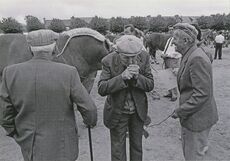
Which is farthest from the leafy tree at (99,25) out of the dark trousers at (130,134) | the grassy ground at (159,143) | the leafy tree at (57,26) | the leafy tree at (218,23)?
the dark trousers at (130,134)

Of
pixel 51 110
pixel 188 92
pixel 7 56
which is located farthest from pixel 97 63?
pixel 51 110

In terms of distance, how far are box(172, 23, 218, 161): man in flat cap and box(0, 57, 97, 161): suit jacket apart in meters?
1.01

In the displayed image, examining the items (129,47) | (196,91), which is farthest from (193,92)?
(129,47)

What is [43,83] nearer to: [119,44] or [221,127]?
[119,44]

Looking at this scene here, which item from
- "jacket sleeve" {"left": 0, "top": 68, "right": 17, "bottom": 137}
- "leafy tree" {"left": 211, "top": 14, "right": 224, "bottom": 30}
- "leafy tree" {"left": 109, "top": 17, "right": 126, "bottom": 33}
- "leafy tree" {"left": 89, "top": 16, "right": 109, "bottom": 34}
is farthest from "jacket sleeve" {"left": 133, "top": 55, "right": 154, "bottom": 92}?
"leafy tree" {"left": 211, "top": 14, "right": 224, "bottom": 30}

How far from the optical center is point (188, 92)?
285 centimetres

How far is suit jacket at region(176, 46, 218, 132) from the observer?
2.69 meters

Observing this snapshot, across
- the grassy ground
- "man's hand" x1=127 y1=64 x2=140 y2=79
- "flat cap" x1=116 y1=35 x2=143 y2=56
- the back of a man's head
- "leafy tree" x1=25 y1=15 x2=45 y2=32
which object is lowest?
the grassy ground

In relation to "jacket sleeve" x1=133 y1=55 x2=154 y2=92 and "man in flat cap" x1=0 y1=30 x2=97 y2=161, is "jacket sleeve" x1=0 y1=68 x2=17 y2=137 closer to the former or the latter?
"man in flat cap" x1=0 y1=30 x2=97 y2=161

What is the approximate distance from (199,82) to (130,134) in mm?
1030

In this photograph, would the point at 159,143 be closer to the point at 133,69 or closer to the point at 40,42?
the point at 133,69

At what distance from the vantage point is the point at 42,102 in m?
2.19

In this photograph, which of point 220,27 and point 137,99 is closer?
point 137,99

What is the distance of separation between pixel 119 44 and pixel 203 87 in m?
0.89
